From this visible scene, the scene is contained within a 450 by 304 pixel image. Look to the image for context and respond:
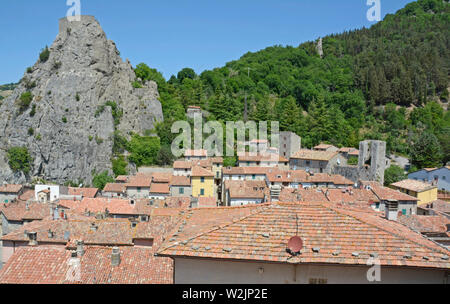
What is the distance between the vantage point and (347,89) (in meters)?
89.9

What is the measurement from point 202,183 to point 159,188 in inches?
210

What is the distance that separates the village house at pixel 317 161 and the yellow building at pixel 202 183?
50.6 ft

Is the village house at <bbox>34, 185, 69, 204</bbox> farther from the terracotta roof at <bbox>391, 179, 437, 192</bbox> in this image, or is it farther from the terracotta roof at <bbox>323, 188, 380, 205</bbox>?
the terracotta roof at <bbox>391, 179, 437, 192</bbox>

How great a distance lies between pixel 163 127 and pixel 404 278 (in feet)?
195

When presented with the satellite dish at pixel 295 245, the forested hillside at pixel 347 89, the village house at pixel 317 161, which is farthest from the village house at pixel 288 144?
the satellite dish at pixel 295 245

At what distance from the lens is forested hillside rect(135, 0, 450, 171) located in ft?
214

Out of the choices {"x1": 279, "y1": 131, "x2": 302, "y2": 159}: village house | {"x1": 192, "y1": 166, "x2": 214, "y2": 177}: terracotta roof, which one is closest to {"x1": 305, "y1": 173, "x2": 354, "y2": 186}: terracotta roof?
{"x1": 192, "y1": 166, "x2": 214, "y2": 177}: terracotta roof

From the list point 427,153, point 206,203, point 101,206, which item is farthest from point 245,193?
point 427,153

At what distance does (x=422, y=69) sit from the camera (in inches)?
3509

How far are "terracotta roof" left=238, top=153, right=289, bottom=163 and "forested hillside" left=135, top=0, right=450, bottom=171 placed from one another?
40.1 feet

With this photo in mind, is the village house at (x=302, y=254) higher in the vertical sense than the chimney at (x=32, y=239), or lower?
higher

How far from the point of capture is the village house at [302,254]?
6.84 metres

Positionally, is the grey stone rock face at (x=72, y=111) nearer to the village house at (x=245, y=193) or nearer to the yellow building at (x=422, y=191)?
the village house at (x=245, y=193)
